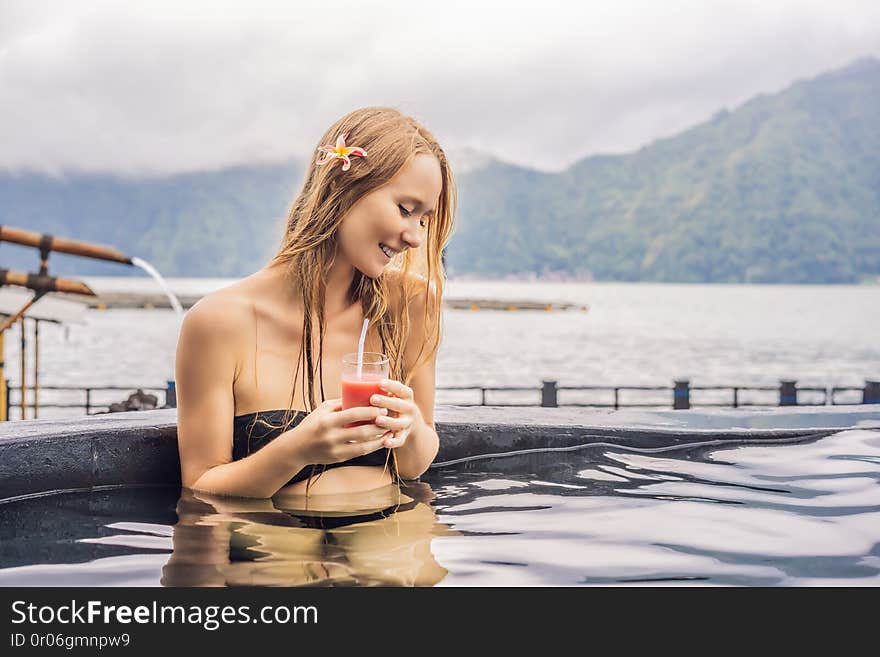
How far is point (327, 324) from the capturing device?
298cm

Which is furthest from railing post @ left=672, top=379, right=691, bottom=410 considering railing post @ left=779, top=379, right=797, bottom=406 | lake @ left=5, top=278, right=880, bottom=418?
lake @ left=5, top=278, right=880, bottom=418

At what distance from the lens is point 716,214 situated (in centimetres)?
19712

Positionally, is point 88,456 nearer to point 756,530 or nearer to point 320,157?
point 320,157

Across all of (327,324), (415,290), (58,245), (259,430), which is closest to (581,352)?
(58,245)

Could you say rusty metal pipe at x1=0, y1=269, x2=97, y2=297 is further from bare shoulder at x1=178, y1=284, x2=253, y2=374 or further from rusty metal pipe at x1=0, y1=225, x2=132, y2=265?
bare shoulder at x1=178, y1=284, x2=253, y2=374

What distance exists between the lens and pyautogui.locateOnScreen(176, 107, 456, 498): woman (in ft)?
8.63

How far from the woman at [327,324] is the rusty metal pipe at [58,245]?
2038 millimetres

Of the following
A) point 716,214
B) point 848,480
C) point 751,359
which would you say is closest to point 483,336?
point 751,359

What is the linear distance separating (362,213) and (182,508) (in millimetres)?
1259

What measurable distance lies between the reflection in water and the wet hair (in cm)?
18

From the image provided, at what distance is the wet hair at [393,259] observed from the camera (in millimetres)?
2682

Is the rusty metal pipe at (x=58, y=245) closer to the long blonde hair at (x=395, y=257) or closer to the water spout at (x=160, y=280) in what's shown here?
the water spout at (x=160, y=280)

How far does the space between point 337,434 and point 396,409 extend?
0.18 metres

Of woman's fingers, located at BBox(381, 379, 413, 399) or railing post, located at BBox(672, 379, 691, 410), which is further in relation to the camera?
railing post, located at BBox(672, 379, 691, 410)
